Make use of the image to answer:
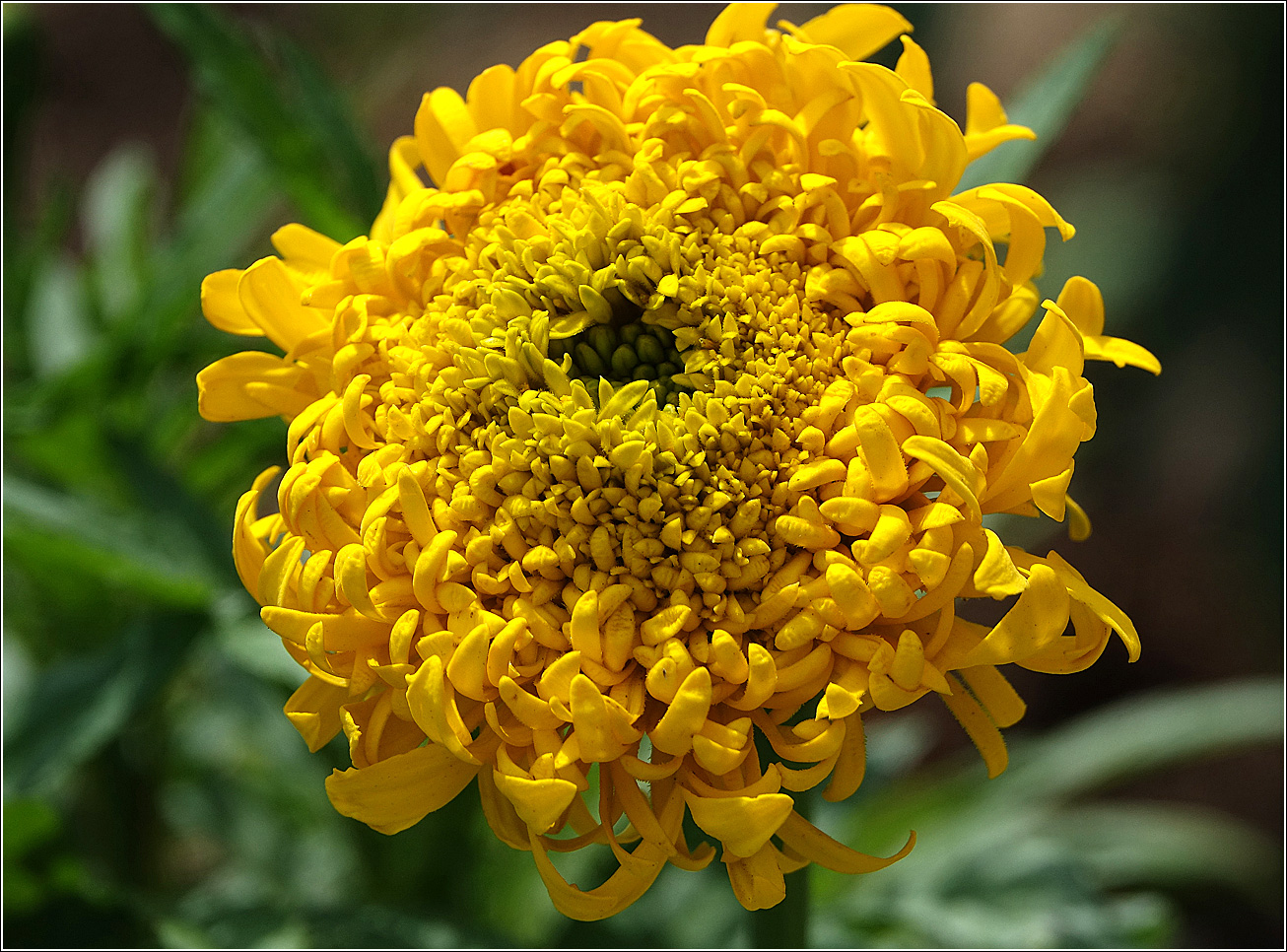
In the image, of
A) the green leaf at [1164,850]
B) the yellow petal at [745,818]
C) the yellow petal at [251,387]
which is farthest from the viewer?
the green leaf at [1164,850]

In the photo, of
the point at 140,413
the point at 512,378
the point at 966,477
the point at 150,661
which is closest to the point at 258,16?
the point at 140,413

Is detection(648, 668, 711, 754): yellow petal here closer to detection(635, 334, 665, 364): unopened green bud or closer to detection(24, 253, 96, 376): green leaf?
detection(635, 334, 665, 364): unopened green bud

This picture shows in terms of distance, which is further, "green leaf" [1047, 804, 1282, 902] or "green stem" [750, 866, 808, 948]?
"green leaf" [1047, 804, 1282, 902]

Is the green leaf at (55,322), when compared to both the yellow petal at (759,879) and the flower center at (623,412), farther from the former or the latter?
the yellow petal at (759,879)

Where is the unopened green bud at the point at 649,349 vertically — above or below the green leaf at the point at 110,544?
above

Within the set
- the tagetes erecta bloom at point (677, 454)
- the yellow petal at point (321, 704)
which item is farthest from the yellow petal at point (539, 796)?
the yellow petal at point (321, 704)

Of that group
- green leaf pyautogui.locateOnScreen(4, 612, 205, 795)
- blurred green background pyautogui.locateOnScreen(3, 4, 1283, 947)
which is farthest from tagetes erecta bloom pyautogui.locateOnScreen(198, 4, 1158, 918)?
green leaf pyautogui.locateOnScreen(4, 612, 205, 795)

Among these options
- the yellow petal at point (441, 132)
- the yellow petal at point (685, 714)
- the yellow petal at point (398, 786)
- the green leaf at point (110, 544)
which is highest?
the yellow petal at point (441, 132)
